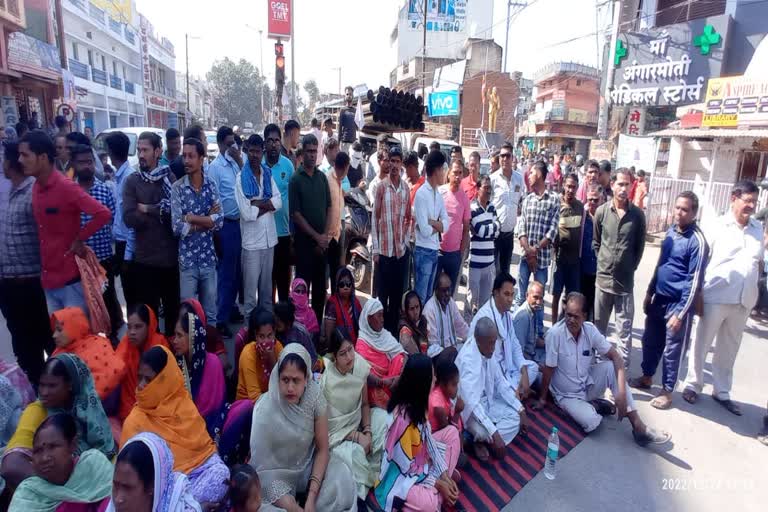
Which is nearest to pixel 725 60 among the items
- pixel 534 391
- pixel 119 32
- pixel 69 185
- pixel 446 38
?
pixel 534 391

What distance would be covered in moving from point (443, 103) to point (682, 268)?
71.5 ft

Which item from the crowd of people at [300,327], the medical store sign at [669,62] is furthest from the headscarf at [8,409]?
the medical store sign at [669,62]

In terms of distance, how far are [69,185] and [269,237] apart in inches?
67.1

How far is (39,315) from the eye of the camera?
3.60 m

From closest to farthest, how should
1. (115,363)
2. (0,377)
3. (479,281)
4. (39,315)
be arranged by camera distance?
(0,377) → (115,363) → (39,315) → (479,281)

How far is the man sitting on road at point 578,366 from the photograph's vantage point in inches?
151

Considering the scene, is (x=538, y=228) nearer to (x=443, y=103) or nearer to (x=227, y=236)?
(x=227, y=236)

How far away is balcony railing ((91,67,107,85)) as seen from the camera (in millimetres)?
26253

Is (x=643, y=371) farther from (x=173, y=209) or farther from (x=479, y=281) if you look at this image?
(x=173, y=209)

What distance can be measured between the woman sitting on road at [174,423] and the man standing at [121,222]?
197 centimetres

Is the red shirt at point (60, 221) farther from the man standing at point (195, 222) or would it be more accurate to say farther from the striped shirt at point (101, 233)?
the striped shirt at point (101, 233)

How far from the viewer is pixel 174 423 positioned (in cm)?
250

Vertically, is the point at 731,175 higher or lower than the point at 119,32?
lower

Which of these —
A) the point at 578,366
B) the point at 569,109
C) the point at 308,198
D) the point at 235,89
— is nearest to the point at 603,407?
the point at 578,366
